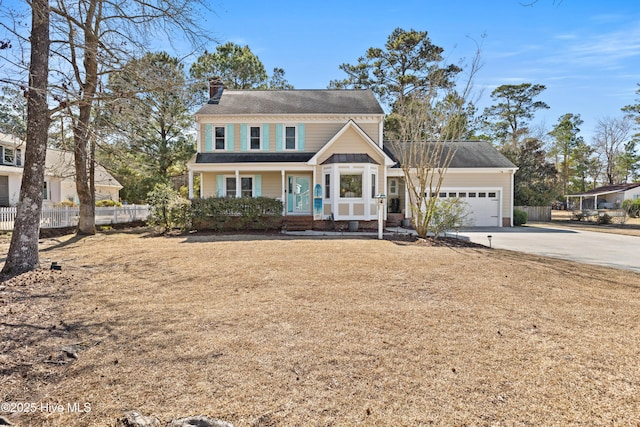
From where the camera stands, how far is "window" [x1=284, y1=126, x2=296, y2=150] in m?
18.7

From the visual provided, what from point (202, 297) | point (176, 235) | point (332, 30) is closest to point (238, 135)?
point (176, 235)

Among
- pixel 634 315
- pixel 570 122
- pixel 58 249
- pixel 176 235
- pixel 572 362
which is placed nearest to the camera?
pixel 572 362

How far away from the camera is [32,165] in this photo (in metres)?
6.58

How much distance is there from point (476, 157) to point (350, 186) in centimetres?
891

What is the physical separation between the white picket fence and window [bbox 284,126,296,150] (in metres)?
9.66

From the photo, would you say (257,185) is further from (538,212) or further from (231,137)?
(538,212)

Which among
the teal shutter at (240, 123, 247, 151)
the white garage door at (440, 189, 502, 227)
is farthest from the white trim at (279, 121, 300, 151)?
the white garage door at (440, 189, 502, 227)

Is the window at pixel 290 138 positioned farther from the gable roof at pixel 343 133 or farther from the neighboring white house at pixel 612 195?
the neighboring white house at pixel 612 195

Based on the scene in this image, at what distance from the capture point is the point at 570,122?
156 feet

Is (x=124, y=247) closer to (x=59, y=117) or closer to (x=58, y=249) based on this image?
(x=58, y=249)

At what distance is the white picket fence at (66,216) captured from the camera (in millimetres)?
14164

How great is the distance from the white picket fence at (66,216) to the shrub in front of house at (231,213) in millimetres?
5322

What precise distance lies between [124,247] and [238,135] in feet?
31.8

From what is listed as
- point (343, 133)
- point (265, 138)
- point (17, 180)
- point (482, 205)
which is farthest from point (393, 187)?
point (17, 180)
